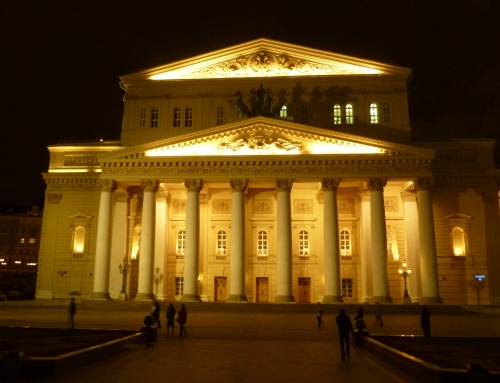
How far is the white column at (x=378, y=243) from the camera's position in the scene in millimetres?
37469

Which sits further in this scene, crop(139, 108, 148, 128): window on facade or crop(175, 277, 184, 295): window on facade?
crop(139, 108, 148, 128): window on facade

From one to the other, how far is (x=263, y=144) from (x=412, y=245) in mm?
14266

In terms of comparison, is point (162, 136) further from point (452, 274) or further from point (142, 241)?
point (452, 274)

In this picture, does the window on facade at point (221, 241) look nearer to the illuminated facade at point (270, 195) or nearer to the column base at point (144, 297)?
the illuminated facade at point (270, 195)

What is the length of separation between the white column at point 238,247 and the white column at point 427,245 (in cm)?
1299

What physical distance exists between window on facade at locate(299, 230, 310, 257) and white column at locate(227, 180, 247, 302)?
854 cm

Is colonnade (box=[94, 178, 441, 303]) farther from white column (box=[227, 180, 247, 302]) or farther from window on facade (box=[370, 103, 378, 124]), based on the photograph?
window on facade (box=[370, 103, 378, 124])

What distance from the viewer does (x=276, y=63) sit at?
46.6 meters

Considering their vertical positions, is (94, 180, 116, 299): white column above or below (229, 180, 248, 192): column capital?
below

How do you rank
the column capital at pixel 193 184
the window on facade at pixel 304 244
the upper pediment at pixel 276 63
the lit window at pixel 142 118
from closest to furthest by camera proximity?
the column capital at pixel 193 184, the window on facade at pixel 304 244, the upper pediment at pixel 276 63, the lit window at pixel 142 118

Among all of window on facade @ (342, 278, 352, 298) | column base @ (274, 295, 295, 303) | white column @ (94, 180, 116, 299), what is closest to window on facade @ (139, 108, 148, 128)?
white column @ (94, 180, 116, 299)

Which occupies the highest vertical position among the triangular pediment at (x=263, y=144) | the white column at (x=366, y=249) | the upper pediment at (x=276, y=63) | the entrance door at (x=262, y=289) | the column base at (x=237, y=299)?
the upper pediment at (x=276, y=63)

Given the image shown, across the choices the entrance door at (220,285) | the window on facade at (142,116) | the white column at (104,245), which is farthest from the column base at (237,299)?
the window on facade at (142,116)

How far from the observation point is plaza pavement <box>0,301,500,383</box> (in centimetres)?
1291
